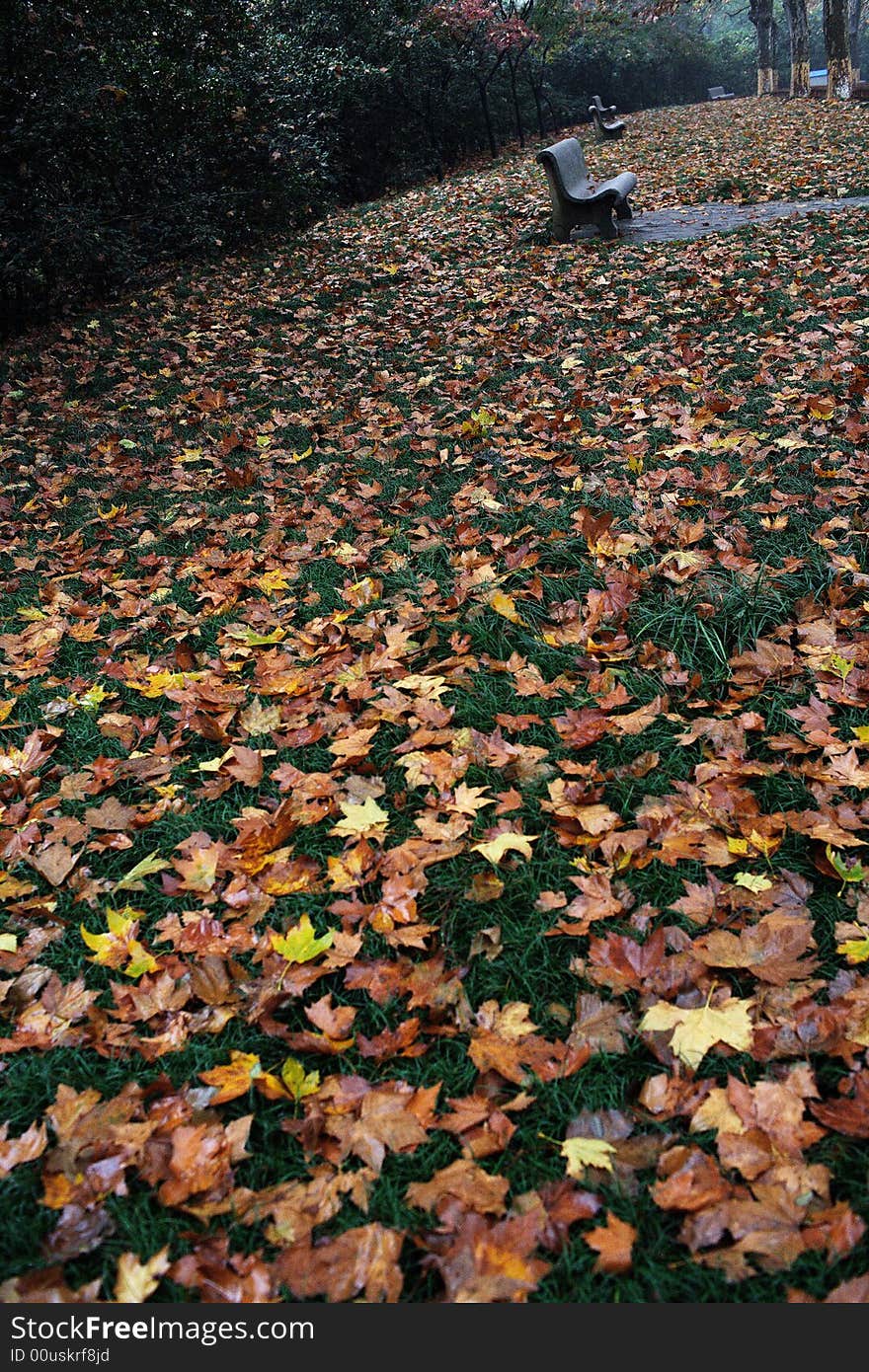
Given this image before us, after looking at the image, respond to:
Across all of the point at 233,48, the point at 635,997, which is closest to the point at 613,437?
the point at 635,997

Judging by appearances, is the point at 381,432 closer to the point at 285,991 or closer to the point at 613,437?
the point at 613,437

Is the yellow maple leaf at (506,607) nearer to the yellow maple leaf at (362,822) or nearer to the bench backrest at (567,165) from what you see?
the yellow maple leaf at (362,822)

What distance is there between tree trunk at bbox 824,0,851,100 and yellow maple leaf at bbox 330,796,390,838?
19171 millimetres

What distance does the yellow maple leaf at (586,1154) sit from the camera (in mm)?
1472

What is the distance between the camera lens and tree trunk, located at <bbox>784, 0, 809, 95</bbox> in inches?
690

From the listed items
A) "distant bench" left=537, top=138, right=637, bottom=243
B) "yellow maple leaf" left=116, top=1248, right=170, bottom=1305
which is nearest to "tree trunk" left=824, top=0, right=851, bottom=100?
"distant bench" left=537, top=138, right=637, bottom=243

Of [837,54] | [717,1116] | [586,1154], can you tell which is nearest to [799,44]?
[837,54]

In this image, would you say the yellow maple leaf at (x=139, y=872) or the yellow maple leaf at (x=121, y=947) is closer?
the yellow maple leaf at (x=121, y=947)

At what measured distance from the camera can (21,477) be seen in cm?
507

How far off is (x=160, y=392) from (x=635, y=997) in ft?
18.7

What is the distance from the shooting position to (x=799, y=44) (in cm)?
1784

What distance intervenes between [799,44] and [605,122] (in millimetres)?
4287

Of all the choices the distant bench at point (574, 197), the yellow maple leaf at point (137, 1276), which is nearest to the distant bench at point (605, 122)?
the distant bench at point (574, 197)

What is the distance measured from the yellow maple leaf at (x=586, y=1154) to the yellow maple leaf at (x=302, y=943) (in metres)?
0.69
